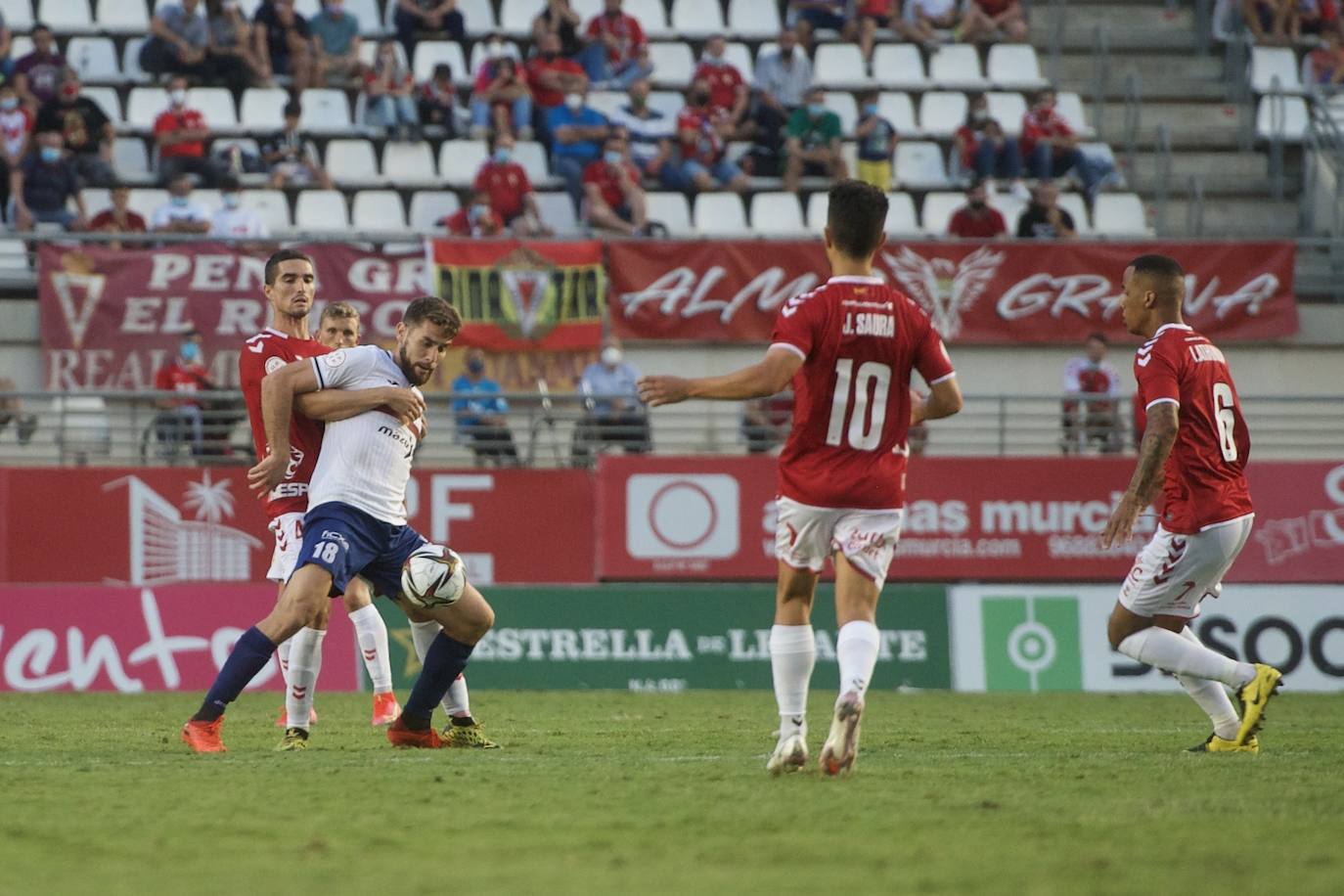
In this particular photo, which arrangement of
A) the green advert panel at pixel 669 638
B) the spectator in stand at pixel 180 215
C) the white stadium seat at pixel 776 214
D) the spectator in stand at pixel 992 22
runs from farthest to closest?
the spectator in stand at pixel 992 22, the white stadium seat at pixel 776 214, the spectator in stand at pixel 180 215, the green advert panel at pixel 669 638

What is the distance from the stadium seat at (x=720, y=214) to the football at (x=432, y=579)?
13.9 meters

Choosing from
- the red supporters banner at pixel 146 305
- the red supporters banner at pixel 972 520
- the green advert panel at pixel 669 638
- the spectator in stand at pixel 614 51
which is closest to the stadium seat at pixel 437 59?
the spectator in stand at pixel 614 51

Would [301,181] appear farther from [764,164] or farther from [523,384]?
[764,164]

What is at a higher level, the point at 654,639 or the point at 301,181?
the point at 301,181

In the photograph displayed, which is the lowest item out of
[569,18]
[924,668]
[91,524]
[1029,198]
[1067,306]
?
[924,668]

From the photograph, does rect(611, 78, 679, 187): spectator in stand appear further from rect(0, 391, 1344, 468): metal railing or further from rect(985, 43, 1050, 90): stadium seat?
rect(985, 43, 1050, 90): stadium seat

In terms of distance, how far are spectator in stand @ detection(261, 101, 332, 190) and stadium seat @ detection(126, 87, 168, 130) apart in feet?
4.47

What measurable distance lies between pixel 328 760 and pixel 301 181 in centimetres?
1417

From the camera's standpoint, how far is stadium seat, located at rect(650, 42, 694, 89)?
971 inches

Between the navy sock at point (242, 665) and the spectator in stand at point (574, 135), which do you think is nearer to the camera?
the navy sock at point (242, 665)

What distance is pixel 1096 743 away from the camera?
10008 millimetres

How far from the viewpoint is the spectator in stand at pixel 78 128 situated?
70.1ft

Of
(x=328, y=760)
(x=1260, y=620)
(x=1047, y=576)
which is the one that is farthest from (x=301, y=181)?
(x=328, y=760)

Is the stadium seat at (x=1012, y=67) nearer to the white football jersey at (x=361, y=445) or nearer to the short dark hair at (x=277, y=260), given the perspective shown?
the short dark hair at (x=277, y=260)
